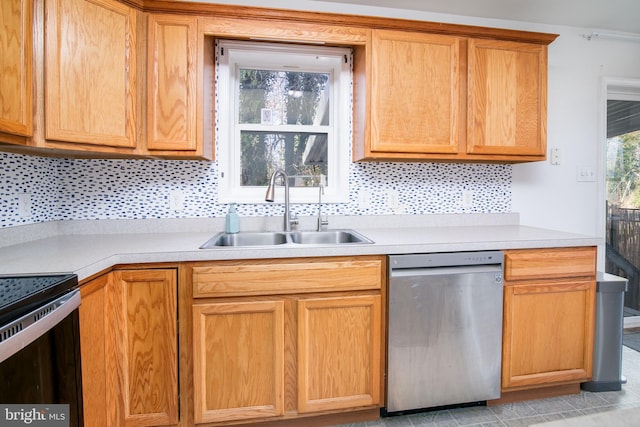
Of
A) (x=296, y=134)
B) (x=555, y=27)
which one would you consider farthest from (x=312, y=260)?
(x=555, y=27)

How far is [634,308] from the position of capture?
2779mm

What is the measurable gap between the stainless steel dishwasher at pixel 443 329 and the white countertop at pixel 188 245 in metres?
0.10

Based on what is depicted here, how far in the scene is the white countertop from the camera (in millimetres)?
1301

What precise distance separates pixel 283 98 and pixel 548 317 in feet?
6.79

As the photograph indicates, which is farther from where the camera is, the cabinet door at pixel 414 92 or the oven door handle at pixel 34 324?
the cabinet door at pixel 414 92

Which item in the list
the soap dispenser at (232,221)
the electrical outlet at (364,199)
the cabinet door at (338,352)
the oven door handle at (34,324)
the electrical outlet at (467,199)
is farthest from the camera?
the electrical outlet at (467,199)

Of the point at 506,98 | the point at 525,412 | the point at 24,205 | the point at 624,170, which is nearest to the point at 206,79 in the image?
the point at 24,205

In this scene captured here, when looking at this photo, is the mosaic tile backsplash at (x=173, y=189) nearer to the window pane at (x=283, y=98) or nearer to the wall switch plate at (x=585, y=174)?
the window pane at (x=283, y=98)

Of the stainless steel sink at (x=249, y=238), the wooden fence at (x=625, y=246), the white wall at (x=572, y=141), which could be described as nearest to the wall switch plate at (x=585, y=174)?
the white wall at (x=572, y=141)

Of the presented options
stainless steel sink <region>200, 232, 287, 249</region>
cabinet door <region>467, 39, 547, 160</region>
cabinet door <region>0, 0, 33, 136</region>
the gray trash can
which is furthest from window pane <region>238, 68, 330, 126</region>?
the gray trash can

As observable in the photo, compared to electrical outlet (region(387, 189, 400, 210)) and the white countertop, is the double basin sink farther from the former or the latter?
electrical outlet (region(387, 189, 400, 210))

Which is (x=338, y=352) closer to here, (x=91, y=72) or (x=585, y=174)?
(x=91, y=72)

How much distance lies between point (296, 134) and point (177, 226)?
98cm

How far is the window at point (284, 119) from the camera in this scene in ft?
6.94
